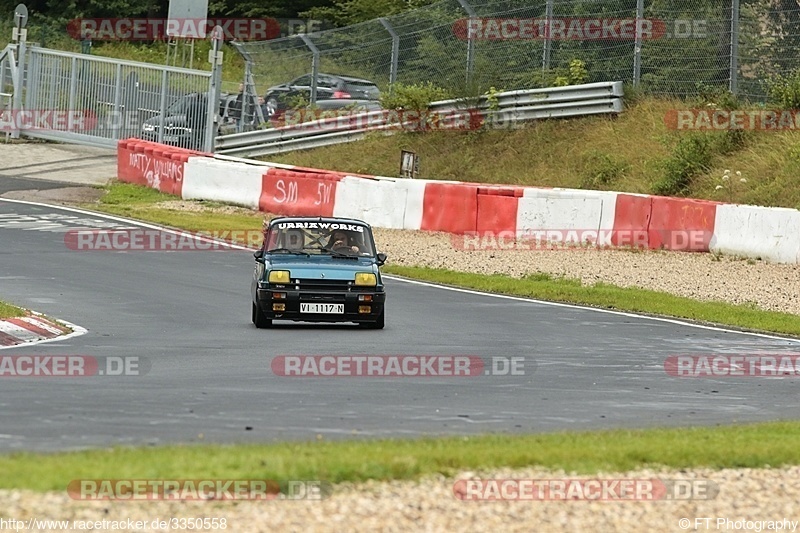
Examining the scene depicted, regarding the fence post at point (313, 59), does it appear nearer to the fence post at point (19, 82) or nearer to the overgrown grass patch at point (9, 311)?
the fence post at point (19, 82)

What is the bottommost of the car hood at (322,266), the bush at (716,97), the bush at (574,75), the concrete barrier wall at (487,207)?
the car hood at (322,266)

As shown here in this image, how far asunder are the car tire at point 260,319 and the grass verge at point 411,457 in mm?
7013

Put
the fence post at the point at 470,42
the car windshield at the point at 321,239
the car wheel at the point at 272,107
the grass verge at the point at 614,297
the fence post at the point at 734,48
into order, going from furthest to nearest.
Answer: the car wheel at the point at 272,107 → the fence post at the point at 470,42 → the fence post at the point at 734,48 → the grass verge at the point at 614,297 → the car windshield at the point at 321,239

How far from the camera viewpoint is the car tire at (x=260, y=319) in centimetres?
1658

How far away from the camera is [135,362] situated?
13227mm

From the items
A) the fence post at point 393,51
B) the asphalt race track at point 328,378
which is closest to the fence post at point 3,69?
the fence post at point 393,51

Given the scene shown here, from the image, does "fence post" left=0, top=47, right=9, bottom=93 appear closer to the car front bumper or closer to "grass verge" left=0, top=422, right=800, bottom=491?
the car front bumper

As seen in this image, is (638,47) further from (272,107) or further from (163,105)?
(163,105)

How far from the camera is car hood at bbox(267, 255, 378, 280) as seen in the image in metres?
16.6

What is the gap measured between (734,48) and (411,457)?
22.7 meters

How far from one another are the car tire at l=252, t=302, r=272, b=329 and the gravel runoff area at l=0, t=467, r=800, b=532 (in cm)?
831

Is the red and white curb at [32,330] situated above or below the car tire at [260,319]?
below

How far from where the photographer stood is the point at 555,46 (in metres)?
32.7

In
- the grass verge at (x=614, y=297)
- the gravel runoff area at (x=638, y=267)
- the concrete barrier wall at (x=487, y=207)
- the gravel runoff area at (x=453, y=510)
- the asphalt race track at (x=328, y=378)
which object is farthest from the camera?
the concrete barrier wall at (x=487, y=207)
